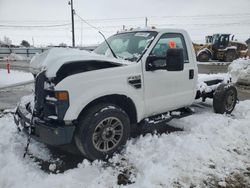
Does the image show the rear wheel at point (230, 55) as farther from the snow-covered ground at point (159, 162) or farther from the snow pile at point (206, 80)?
the snow-covered ground at point (159, 162)

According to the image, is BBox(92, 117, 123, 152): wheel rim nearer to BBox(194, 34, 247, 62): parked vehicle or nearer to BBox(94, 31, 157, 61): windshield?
BBox(94, 31, 157, 61): windshield

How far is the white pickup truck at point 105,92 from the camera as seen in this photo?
363 centimetres

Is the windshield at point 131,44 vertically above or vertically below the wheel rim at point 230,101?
above

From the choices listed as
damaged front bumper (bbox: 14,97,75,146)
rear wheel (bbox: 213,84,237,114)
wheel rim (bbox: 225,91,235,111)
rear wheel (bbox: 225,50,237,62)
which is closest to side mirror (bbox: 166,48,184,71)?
damaged front bumper (bbox: 14,97,75,146)

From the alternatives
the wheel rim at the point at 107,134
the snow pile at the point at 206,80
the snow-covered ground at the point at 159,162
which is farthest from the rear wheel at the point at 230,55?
the wheel rim at the point at 107,134

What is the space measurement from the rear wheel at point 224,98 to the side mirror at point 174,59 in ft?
7.44

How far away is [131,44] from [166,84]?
969mm

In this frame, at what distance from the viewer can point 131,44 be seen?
4.87 m

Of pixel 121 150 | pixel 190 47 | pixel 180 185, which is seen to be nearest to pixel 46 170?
pixel 121 150

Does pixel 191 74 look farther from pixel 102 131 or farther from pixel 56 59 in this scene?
pixel 56 59

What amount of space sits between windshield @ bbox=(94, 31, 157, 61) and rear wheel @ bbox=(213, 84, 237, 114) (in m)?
2.34

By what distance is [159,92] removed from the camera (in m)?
4.63

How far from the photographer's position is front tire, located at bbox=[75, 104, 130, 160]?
12.3 feet

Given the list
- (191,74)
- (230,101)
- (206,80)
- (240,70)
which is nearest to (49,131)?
(191,74)
